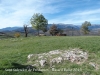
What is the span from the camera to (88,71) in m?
12.5

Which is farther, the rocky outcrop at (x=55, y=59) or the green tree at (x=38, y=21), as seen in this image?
the green tree at (x=38, y=21)

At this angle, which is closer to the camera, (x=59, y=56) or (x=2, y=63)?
(x=2, y=63)

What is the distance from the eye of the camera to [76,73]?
12.4m

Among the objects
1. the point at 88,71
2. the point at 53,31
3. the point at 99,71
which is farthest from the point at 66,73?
the point at 53,31

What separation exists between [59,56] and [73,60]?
1.37m

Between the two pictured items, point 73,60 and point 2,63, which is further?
point 73,60

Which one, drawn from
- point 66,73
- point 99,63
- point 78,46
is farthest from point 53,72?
point 78,46

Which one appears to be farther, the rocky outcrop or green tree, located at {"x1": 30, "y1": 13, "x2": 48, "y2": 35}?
green tree, located at {"x1": 30, "y1": 13, "x2": 48, "y2": 35}

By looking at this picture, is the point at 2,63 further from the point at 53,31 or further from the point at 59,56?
the point at 53,31

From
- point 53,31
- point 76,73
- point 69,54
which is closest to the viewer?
point 76,73

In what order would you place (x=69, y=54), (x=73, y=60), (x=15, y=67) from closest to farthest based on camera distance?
(x=15, y=67) < (x=73, y=60) < (x=69, y=54)

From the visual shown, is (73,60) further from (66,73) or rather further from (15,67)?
(15,67)

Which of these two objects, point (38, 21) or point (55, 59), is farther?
point (38, 21)

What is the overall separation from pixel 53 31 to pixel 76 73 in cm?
7318
